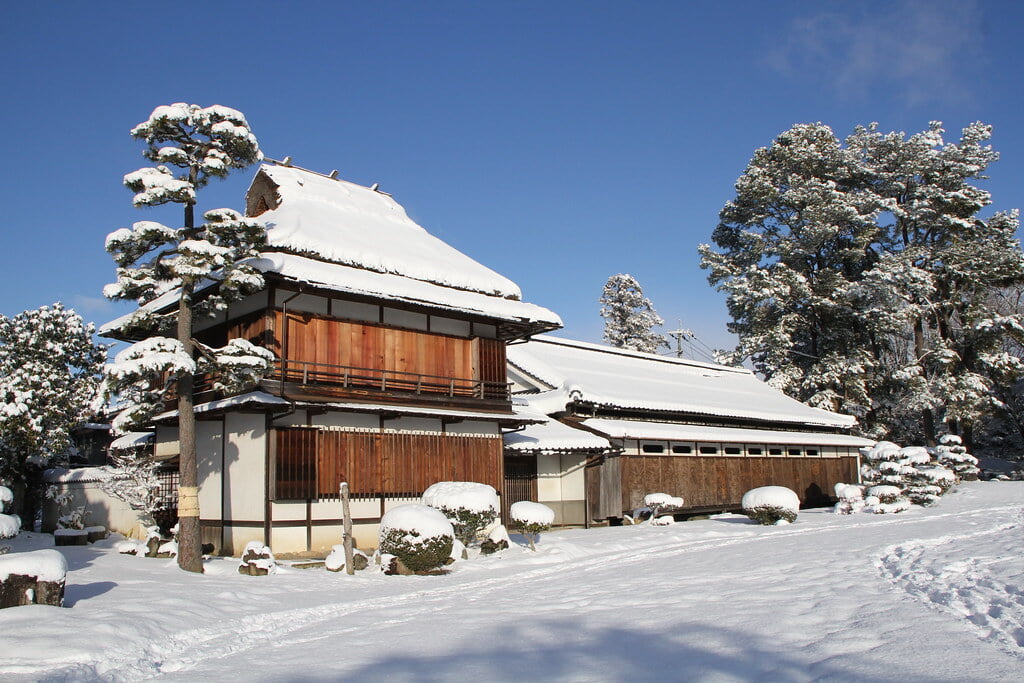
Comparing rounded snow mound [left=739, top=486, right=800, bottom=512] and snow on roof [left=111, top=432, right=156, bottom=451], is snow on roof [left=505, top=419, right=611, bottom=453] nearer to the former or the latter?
rounded snow mound [left=739, top=486, right=800, bottom=512]

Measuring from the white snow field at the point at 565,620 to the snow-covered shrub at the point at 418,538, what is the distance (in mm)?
371

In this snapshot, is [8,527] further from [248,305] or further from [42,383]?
[42,383]

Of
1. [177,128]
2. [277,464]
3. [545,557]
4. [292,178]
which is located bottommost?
[545,557]

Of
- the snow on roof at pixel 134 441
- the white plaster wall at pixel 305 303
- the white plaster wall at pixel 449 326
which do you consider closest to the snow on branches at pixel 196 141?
the white plaster wall at pixel 305 303

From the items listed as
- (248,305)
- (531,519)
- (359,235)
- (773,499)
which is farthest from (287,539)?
(773,499)

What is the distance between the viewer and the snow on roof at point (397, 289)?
1620 cm

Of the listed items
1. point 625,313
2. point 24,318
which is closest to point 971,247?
point 625,313

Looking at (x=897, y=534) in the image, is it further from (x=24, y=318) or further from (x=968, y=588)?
(x=24, y=318)

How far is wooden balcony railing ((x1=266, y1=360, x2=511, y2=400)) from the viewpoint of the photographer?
54.3 ft

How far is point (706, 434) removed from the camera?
26.9 meters

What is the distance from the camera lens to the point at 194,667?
25.5 feet

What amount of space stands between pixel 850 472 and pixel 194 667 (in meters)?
32.0

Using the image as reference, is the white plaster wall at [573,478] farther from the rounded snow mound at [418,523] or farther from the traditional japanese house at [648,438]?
the rounded snow mound at [418,523]

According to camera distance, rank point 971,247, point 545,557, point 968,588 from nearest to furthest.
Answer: point 968,588 → point 545,557 → point 971,247
